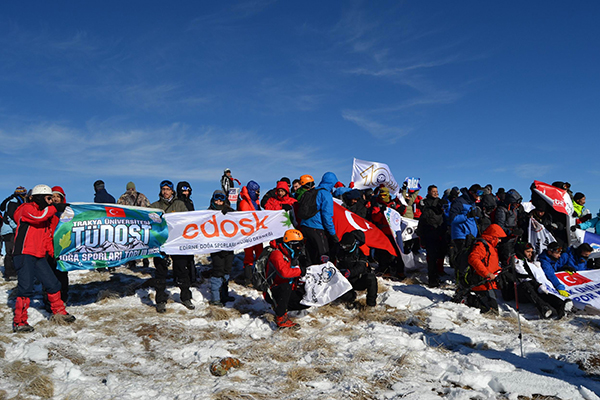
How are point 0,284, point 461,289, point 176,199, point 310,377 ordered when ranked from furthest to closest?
point 0,284
point 176,199
point 461,289
point 310,377

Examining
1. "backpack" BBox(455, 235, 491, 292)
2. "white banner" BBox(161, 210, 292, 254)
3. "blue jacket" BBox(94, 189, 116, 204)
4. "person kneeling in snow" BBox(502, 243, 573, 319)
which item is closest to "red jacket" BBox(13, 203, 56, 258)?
"white banner" BBox(161, 210, 292, 254)

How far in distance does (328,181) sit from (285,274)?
95.4 inches

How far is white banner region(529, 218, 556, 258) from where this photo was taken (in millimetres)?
9461

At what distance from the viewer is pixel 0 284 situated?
948cm

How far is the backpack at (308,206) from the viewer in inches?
308

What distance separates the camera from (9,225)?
10.0 m

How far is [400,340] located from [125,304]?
523cm

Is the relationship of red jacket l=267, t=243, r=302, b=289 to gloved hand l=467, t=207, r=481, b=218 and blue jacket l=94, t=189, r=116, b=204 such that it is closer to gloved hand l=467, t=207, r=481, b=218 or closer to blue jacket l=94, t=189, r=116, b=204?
gloved hand l=467, t=207, r=481, b=218

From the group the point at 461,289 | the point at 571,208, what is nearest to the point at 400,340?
the point at 461,289

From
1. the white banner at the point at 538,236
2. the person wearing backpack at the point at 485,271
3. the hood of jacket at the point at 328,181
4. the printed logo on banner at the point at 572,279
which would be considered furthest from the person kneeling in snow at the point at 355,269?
the white banner at the point at 538,236

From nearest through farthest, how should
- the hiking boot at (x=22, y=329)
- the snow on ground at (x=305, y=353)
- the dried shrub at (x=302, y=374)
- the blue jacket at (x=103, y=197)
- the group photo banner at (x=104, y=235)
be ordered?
the snow on ground at (x=305, y=353)
the dried shrub at (x=302, y=374)
the hiking boot at (x=22, y=329)
the group photo banner at (x=104, y=235)
the blue jacket at (x=103, y=197)

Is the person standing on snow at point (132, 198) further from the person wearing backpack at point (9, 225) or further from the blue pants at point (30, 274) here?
the blue pants at point (30, 274)

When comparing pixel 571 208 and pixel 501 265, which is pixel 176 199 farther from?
pixel 571 208

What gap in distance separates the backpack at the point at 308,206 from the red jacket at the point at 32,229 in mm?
4136
